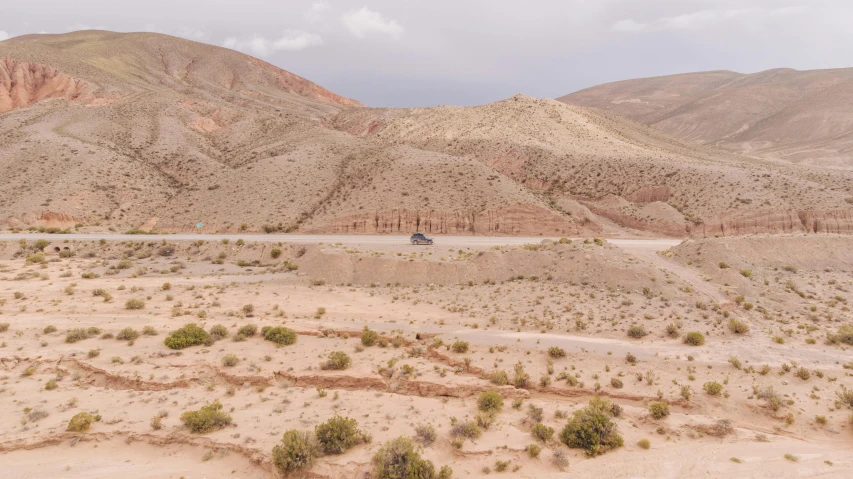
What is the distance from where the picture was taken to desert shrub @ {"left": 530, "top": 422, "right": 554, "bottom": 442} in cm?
1169

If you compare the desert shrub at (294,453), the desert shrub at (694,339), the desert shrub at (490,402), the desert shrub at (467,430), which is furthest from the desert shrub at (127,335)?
the desert shrub at (694,339)

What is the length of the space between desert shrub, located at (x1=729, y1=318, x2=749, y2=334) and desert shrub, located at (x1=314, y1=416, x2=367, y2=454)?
16848mm

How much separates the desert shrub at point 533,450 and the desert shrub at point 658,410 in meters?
4.13

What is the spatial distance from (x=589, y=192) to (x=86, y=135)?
70.9m

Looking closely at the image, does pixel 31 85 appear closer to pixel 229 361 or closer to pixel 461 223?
pixel 461 223

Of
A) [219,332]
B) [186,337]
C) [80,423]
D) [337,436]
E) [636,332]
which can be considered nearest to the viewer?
[337,436]

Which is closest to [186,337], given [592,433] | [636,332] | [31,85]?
[592,433]

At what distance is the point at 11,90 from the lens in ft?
260

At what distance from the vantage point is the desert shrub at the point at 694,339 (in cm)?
1753

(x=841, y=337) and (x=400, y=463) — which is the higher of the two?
(x=841, y=337)

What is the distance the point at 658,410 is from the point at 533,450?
452cm

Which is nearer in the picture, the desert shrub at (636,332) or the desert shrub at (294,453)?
the desert shrub at (294,453)

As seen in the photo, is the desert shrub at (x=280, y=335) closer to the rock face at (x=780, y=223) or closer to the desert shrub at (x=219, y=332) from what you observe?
the desert shrub at (x=219, y=332)

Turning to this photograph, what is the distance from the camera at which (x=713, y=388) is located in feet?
45.1
